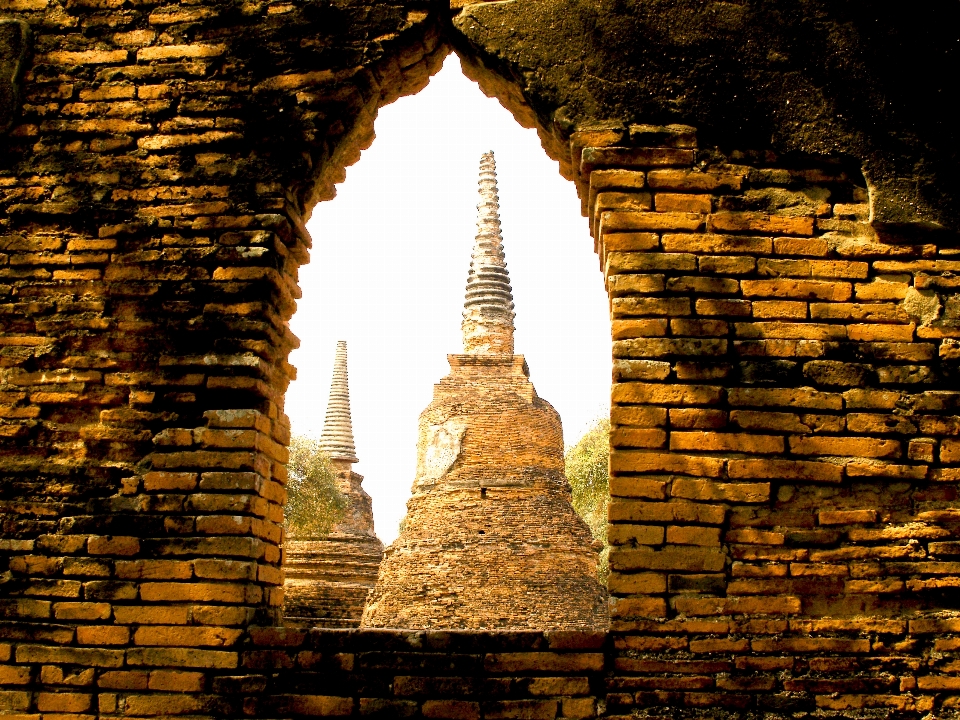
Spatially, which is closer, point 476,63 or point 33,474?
point 33,474

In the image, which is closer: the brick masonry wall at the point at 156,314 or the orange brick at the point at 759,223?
the brick masonry wall at the point at 156,314

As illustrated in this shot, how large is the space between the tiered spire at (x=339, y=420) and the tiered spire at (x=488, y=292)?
744 cm

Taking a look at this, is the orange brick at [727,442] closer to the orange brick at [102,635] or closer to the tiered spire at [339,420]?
the orange brick at [102,635]

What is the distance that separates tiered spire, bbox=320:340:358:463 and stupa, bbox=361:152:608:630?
373 inches

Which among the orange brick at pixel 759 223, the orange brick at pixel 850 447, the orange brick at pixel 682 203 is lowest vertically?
the orange brick at pixel 850 447

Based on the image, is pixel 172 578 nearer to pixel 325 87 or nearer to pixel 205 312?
pixel 205 312

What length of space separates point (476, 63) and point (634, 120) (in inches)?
36.7

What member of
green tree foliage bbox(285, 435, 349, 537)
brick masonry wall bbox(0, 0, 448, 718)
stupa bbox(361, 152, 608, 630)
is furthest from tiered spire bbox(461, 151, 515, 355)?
brick masonry wall bbox(0, 0, 448, 718)

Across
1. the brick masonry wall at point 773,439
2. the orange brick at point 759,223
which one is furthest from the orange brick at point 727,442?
the orange brick at point 759,223

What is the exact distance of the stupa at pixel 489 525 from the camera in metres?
14.7

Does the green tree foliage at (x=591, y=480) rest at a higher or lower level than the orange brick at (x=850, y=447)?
higher

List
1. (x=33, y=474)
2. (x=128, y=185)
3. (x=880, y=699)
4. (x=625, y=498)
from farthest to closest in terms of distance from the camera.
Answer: (x=128, y=185) → (x=33, y=474) → (x=625, y=498) → (x=880, y=699)

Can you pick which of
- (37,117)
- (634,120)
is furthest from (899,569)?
(37,117)

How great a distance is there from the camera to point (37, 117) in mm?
4449
